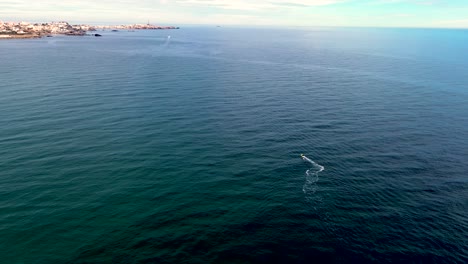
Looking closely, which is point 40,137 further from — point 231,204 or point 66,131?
point 231,204

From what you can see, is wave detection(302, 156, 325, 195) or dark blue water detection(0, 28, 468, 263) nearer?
dark blue water detection(0, 28, 468, 263)

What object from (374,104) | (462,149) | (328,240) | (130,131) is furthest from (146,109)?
(462,149)

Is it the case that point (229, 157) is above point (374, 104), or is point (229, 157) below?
below

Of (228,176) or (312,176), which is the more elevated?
(312,176)

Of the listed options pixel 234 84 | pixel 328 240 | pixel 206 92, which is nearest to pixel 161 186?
pixel 328 240

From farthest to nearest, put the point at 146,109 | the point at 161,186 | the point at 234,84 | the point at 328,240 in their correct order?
the point at 234,84 < the point at 146,109 < the point at 161,186 < the point at 328,240

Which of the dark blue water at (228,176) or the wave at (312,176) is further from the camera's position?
the wave at (312,176)

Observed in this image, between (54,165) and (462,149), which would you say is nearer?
(54,165)

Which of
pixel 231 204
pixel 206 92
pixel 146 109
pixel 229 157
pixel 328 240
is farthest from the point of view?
pixel 206 92
